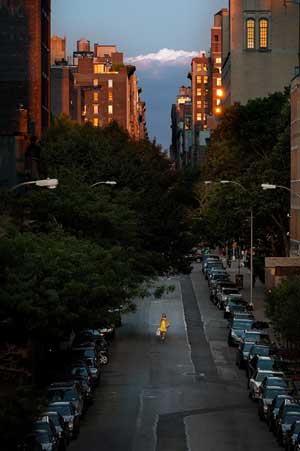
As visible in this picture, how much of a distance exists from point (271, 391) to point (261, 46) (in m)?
106

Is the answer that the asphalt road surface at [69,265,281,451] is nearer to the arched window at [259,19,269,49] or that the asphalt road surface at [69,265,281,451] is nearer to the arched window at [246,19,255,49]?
the arched window at [246,19,255,49]

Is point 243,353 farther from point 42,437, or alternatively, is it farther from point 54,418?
point 42,437

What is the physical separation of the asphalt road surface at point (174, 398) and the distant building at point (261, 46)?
72.5 m

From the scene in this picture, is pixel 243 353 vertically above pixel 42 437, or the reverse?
pixel 42 437

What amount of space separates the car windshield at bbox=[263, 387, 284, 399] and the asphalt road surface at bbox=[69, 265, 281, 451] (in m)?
0.87

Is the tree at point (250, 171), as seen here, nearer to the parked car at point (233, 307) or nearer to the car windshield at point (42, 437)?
the parked car at point (233, 307)

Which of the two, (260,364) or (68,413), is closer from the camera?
(68,413)

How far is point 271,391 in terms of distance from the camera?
1511 inches

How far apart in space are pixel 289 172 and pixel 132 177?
12.3 metres

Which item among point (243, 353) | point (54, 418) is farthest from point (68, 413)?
point (243, 353)

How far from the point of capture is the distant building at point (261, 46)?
139 meters

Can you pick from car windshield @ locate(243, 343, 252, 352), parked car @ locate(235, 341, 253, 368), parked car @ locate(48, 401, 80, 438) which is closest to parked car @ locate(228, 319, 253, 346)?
parked car @ locate(235, 341, 253, 368)

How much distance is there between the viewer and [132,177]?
261 ft

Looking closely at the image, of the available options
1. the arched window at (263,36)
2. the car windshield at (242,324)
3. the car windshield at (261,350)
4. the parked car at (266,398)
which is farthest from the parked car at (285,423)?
the arched window at (263,36)
